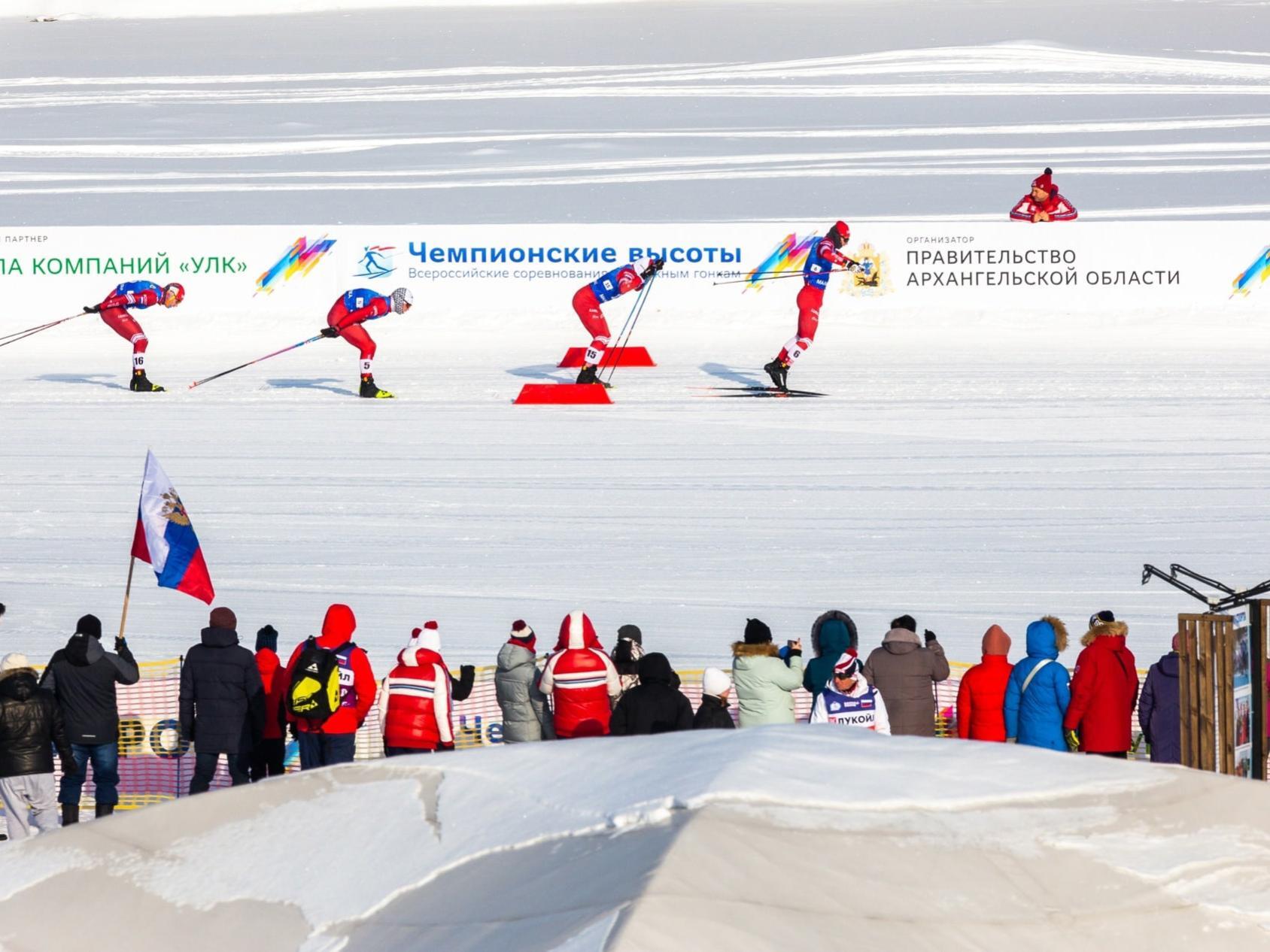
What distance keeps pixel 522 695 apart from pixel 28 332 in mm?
12846

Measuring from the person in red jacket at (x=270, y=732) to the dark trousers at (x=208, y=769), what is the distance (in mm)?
28

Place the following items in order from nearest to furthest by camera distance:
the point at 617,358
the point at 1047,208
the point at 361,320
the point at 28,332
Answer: the point at 361,320, the point at 617,358, the point at 28,332, the point at 1047,208

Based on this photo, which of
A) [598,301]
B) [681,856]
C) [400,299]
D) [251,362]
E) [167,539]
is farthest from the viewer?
[251,362]

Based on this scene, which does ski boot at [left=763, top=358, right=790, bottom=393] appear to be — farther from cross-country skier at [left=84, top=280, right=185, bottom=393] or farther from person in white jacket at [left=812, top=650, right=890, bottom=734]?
person in white jacket at [left=812, top=650, right=890, bottom=734]

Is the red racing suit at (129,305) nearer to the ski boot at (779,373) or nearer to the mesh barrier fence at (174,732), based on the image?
the ski boot at (779,373)

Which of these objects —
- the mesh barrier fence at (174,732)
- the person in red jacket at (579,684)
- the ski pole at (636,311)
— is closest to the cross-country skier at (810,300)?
the ski pole at (636,311)

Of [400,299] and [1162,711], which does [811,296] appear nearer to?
[400,299]

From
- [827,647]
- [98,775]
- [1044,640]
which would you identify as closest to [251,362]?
[98,775]

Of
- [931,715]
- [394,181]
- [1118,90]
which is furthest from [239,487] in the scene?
[1118,90]

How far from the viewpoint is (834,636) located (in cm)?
640

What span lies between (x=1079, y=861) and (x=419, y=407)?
12.4 metres

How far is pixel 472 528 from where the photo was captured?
38.9ft

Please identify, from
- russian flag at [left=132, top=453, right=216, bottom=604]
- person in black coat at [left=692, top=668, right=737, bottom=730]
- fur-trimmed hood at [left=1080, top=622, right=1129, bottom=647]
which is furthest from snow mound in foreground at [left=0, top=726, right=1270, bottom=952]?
russian flag at [left=132, top=453, right=216, bottom=604]

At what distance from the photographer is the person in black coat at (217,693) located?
6254 mm
